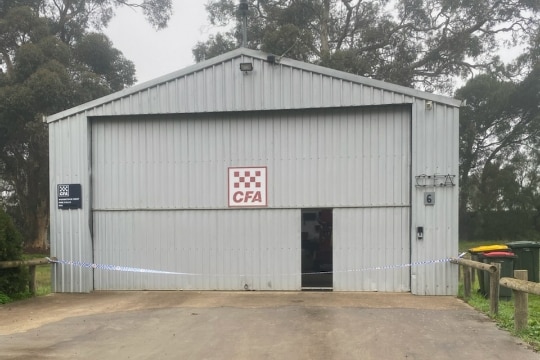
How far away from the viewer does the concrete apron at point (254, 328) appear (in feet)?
21.4

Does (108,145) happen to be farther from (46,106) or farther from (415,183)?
(46,106)

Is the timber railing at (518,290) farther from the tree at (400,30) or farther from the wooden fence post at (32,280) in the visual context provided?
the tree at (400,30)

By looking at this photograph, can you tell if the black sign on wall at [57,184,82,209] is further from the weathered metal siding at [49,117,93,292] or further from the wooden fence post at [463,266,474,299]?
the wooden fence post at [463,266,474,299]

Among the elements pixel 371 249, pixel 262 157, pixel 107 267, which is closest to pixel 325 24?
pixel 262 157

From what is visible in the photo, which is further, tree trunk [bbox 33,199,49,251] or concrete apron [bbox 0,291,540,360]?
tree trunk [bbox 33,199,49,251]

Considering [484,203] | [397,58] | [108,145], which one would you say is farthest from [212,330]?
[484,203]

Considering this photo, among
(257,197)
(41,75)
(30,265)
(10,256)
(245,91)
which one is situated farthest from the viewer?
(41,75)

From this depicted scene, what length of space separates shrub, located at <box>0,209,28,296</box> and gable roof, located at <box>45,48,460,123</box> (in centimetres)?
277

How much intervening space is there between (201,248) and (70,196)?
3.32 meters

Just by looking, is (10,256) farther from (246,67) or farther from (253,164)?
(246,67)

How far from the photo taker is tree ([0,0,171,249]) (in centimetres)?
2356

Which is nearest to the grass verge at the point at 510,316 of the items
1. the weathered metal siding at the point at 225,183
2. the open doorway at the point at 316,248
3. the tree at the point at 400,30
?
the weathered metal siding at the point at 225,183

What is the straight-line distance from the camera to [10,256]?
35.6 ft

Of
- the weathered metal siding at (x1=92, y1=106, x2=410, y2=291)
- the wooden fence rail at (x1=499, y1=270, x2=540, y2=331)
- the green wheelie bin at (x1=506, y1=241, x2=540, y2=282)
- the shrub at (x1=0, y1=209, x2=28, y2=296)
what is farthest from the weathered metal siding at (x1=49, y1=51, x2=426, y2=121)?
the wooden fence rail at (x1=499, y1=270, x2=540, y2=331)
